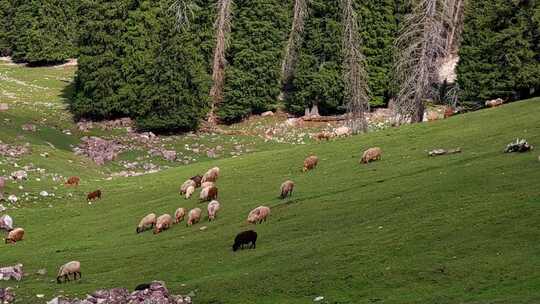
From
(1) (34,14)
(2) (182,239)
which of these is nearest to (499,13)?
(2) (182,239)

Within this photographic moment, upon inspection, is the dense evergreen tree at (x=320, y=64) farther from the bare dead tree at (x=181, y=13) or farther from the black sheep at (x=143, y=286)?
the black sheep at (x=143, y=286)

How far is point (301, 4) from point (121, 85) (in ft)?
77.3

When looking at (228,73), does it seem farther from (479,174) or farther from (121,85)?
(479,174)

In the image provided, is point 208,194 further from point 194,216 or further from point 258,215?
point 258,215

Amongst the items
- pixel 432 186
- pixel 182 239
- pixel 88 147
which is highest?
pixel 432 186

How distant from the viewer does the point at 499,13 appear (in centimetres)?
6919

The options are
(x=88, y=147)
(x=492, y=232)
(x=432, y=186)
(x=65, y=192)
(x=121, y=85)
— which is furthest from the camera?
(x=121, y=85)

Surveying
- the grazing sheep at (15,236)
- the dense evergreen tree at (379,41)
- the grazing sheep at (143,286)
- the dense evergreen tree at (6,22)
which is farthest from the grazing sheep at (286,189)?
the dense evergreen tree at (6,22)

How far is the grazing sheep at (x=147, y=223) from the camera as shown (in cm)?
3397

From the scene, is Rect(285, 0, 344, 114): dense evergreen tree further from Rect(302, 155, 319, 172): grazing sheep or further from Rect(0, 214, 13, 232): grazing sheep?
Rect(0, 214, 13, 232): grazing sheep

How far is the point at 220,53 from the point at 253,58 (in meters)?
4.18

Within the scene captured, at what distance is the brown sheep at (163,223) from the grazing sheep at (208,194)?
405 centimetres

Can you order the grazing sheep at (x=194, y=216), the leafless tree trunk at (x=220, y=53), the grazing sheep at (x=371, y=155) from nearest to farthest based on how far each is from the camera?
the grazing sheep at (x=194, y=216), the grazing sheep at (x=371, y=155), the leafless tree trunk at (x=220, y=53)

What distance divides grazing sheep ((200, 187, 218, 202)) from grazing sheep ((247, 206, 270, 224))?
666cm
